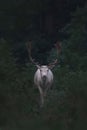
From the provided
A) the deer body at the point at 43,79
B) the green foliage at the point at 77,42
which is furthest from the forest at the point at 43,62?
the deer body at the point at 43,79

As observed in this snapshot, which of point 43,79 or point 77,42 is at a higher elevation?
point 77,42

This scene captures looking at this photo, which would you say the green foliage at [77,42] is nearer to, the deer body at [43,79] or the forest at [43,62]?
the forest at [43,62]

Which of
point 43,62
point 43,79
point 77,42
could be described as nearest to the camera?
point 43,79

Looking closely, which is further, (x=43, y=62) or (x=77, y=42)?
(x=43, y=62)

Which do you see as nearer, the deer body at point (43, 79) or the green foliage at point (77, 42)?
the deer body at point (43, 79)

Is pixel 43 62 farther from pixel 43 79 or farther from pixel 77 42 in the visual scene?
pixel 43 79

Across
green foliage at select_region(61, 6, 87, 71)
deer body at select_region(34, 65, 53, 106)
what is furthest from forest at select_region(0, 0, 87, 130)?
deer body at select_region(34, 65, 53, 106)

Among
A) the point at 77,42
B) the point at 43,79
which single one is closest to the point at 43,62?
the point at 77,42

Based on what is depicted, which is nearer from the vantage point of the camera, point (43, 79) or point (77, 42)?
point (43, 79)

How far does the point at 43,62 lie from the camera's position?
90.2ft

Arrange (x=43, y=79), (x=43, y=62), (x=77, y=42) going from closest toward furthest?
1. (x=43, y=79)
2. (x=77, y=42)
3. (x=43, y=62)

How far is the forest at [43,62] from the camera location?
12407mm

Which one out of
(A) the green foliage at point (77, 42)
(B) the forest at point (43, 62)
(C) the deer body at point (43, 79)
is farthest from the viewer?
(A) the green foliage at point (77, 42)

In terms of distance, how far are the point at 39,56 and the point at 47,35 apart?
2.59m
